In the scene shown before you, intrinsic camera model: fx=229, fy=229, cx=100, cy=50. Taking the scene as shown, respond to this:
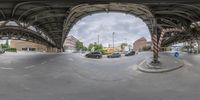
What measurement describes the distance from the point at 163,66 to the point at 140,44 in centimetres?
91

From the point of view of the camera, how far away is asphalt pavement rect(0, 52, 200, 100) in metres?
5.09

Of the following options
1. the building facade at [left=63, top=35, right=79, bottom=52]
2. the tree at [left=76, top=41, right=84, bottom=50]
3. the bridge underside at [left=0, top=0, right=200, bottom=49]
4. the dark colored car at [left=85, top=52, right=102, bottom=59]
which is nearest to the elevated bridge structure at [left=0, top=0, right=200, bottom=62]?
the bridge underside at [left=0, top=0, right=200, bottom=49]

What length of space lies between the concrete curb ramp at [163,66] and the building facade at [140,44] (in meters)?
0.36

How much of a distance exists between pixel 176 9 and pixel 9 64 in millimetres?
4013

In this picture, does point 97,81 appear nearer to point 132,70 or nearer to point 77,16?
point 132,70

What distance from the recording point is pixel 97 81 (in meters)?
5.19

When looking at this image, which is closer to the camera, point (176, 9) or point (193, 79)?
point (176, 9)

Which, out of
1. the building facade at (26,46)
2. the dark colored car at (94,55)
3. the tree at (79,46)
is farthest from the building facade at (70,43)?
the building facade at (26,46)

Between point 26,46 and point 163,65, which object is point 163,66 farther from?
point 26,46

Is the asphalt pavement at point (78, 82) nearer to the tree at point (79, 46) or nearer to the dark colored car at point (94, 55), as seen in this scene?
the tree at point (79, 46)

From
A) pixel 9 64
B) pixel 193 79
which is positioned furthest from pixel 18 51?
pixel 193 79

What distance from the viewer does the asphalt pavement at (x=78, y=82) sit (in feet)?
16.7

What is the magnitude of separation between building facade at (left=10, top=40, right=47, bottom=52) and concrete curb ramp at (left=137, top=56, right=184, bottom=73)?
7.78ft

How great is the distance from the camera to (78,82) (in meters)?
5.32
